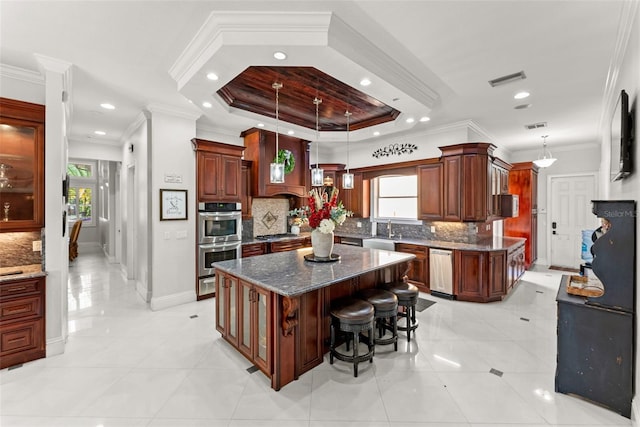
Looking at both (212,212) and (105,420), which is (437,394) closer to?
(105,420)

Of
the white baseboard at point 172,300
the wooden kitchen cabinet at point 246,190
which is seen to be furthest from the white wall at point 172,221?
the wooden kitchen cabinet at point 246,190

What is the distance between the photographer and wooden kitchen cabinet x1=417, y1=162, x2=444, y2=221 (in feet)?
16.3

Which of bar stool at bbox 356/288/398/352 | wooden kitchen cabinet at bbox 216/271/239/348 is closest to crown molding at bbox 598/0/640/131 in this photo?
bar stool at bbox 356/288/398/352

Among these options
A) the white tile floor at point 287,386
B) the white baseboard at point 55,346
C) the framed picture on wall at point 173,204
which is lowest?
the white tile floor at point 287,386

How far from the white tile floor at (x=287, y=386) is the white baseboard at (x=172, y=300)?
18.0 inches

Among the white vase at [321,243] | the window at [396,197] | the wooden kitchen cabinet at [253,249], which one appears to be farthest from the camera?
the window at [396,197]

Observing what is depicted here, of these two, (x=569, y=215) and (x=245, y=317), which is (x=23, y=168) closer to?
(x=245, y=317)

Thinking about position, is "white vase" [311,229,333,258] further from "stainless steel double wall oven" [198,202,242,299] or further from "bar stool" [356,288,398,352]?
"stainless steel double wall oven" [198,202,242,299]

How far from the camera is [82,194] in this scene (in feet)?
29.8

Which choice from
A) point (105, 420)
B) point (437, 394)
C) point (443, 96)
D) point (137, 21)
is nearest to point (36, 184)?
Answer: point (137, 21)

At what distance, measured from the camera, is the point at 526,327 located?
3.46 meters

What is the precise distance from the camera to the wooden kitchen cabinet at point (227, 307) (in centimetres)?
283

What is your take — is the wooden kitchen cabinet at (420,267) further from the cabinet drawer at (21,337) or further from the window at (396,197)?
the cabinet drawer at (21,337)

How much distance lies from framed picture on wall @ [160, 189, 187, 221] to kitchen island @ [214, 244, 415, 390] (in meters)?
1.62
